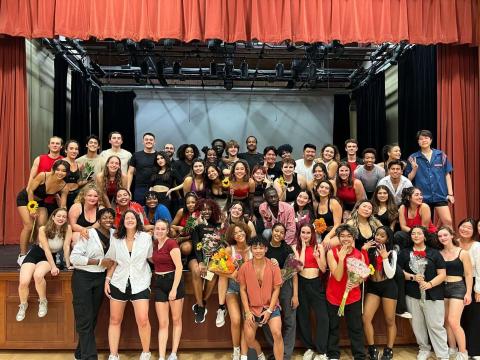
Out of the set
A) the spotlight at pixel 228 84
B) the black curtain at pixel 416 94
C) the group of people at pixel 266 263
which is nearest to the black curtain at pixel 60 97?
the spotlight at pixel 228 84

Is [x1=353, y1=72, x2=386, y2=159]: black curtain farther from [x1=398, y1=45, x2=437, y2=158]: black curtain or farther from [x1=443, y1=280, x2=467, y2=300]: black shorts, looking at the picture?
[x1=443, y1=280, x2=467, y2=300]: black shorts

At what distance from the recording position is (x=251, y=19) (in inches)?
229

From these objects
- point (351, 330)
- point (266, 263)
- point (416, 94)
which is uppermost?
point (416, 94)

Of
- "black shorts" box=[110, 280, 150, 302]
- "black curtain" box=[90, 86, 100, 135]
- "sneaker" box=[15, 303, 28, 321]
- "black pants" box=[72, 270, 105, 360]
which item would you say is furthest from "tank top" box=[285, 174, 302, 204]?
"black curtain" box=[90, 86, 100, 135]

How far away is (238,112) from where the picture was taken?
12148 mm

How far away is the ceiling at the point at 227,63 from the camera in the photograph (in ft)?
30.3

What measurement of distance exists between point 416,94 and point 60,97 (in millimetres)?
7383

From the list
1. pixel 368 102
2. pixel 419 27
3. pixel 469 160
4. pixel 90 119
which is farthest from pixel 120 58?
pixel 469 160

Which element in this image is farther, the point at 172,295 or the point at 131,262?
the point at 172,295

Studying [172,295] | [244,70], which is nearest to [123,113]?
[244,70]

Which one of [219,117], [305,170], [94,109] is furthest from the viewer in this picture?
[219,117]

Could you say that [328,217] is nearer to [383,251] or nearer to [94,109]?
[383,251]

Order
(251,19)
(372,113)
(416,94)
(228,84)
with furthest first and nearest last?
1. (372,113)
2. (228,84)
3. (416,94)
4. (251,19)

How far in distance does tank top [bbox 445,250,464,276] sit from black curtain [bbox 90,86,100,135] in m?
9.78
